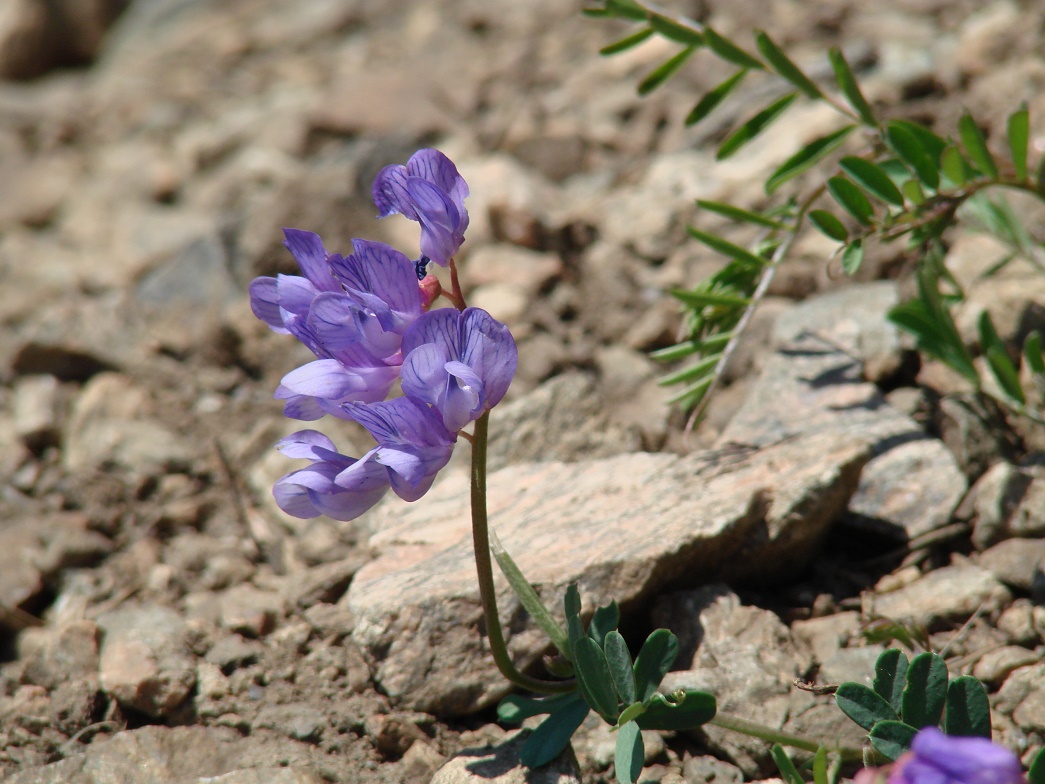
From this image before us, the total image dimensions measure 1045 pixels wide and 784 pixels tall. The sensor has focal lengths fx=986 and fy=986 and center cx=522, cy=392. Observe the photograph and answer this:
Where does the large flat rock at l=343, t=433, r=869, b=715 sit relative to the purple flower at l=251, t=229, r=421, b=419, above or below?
below

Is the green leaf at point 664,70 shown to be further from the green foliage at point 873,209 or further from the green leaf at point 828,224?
the green leaf at point 828,224

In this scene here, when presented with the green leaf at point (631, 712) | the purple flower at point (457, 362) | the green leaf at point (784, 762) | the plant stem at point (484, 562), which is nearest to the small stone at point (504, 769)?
the plant stem at point (484, 562)

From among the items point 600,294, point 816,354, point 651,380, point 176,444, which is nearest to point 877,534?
point 816,354

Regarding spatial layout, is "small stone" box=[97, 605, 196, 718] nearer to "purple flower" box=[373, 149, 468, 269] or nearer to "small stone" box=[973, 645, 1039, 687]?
"purple flower" box=[373, 149, 468, 269]

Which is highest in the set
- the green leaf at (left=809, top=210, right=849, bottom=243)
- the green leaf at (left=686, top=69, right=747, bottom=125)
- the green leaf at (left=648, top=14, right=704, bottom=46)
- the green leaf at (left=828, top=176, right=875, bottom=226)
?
the green leaf at (left=648, top=14, right=704, bottom=46)

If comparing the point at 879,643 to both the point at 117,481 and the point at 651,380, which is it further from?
the point at 117,481

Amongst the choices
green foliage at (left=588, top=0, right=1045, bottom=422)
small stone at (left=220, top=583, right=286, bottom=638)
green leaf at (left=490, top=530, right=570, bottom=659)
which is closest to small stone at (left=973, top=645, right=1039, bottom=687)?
green foliage at (left=588, top=0, right=1045, bottom=422)
